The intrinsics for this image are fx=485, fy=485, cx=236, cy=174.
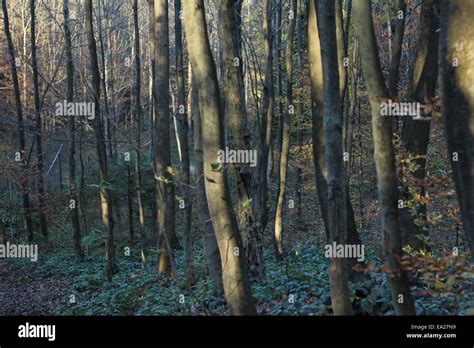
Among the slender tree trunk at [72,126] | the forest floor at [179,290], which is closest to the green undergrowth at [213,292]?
the forest floor at [179,290]

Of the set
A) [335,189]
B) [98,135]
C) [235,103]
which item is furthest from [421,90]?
[98,135]

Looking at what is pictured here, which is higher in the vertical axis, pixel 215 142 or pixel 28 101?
pixel 28 101

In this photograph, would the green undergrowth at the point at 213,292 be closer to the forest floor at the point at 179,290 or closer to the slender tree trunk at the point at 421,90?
the forest floor at the point at 179,290

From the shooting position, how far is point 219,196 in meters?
6.01

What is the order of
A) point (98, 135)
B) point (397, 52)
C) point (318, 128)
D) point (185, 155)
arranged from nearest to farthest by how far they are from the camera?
1. point (318, 128)
2. point (397, 52)
3. point (98, 135)
4. point (185, 155)

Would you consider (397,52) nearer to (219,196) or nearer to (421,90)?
(421,90)

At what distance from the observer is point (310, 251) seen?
16.5 metres

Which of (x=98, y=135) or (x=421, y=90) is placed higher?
(x=98, y=135)

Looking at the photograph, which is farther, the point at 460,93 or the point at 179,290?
the point at 179,290

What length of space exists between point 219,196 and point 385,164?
6.60ft

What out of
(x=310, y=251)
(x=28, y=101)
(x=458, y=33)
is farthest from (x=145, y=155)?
(x=458, y=33)

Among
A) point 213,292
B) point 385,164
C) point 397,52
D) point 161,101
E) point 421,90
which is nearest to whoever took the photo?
point 385,164
